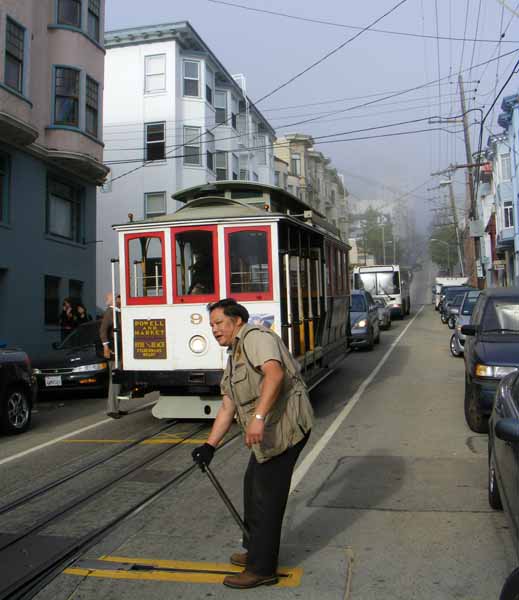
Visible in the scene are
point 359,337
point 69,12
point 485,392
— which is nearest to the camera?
point 485,392

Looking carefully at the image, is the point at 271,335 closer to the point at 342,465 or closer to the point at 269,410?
the point at 269,410

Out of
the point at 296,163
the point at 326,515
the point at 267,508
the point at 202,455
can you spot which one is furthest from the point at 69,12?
the point at 296,163

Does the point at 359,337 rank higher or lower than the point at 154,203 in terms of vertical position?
lower

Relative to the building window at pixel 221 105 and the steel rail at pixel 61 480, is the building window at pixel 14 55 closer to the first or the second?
the steel rail at pixel 61 480

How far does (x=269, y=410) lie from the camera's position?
3.84 metres

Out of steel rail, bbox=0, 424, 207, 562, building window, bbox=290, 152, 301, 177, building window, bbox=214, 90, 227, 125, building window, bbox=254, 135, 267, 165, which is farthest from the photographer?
building window, bbox=290, 152, 301, 177

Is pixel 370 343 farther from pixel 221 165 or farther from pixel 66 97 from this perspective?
pixel 221 165

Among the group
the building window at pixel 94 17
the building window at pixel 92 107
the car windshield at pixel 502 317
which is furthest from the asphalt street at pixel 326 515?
the building window at pixel 94 17

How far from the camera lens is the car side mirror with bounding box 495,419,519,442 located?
3399 millimetres

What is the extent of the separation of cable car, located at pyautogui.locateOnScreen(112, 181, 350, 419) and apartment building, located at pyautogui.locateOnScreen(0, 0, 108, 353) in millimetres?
8914

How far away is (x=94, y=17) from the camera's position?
21156mm

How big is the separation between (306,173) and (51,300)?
44890 mm

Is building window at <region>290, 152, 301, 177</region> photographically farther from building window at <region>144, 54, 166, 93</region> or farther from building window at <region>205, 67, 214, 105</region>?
building window at <region>144, 54, 166, 93</region>

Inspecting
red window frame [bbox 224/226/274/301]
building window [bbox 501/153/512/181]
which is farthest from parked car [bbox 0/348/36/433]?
building window [bbox 501/153/512/181]
